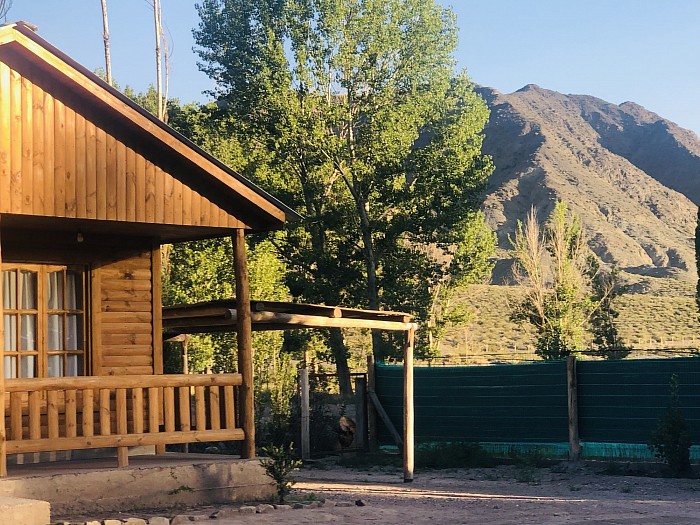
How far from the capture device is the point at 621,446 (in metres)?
17.3

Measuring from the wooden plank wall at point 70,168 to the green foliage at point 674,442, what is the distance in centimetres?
808

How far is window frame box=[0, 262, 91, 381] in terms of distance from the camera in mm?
13039

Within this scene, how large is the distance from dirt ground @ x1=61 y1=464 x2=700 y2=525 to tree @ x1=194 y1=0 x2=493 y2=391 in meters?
16.3

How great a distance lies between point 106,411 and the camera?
11.9 metres

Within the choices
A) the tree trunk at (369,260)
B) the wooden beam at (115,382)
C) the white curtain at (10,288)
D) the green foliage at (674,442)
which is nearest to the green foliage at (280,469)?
the wooden beam at (115,382)

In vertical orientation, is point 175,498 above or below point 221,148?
below

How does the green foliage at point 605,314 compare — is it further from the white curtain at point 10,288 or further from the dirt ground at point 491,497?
the white curtain at point 10,288

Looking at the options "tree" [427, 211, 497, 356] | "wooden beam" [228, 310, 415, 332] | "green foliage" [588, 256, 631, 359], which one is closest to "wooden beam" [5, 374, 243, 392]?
"wooden beam" [228, 310, 415, 332]

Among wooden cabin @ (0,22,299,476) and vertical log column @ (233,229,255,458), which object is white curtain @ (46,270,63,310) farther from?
vertical log column @ (233,229,255,458)

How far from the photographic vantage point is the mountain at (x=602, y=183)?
340 feet

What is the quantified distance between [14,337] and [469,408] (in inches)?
376

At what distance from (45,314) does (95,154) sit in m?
2.58

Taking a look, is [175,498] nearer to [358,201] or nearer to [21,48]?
[21,48]

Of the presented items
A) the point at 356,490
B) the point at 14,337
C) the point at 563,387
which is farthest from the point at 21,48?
the point at 563,387
